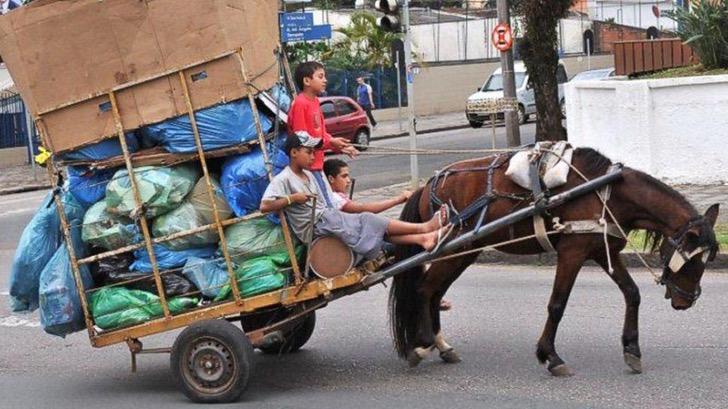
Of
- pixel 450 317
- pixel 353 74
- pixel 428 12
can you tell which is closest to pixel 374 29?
pixel 353 74

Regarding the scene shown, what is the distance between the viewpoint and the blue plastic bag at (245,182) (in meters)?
7.54

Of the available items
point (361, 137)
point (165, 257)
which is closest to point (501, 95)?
point (361, 137)

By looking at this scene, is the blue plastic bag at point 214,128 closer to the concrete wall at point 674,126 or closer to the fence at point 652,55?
the concrete wall at point 674,126

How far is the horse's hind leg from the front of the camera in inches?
296

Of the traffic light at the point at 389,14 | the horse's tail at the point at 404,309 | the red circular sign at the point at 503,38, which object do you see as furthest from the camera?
the red circular sign at the point at 503,38

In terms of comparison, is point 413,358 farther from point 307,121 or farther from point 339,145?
point 307,121

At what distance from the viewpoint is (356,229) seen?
755 cm

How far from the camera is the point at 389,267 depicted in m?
7.73

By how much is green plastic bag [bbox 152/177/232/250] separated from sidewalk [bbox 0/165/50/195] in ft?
63.9

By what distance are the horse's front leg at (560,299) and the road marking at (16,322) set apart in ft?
17.1

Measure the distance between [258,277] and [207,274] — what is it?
369 millimetres

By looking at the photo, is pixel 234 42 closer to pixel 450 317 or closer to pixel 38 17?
pixel 38 17

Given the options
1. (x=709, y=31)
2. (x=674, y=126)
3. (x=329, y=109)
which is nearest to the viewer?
(x=674, y=126)

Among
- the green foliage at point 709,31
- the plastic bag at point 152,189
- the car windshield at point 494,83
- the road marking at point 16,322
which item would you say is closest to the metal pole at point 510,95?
the green foliage at point 709,31
